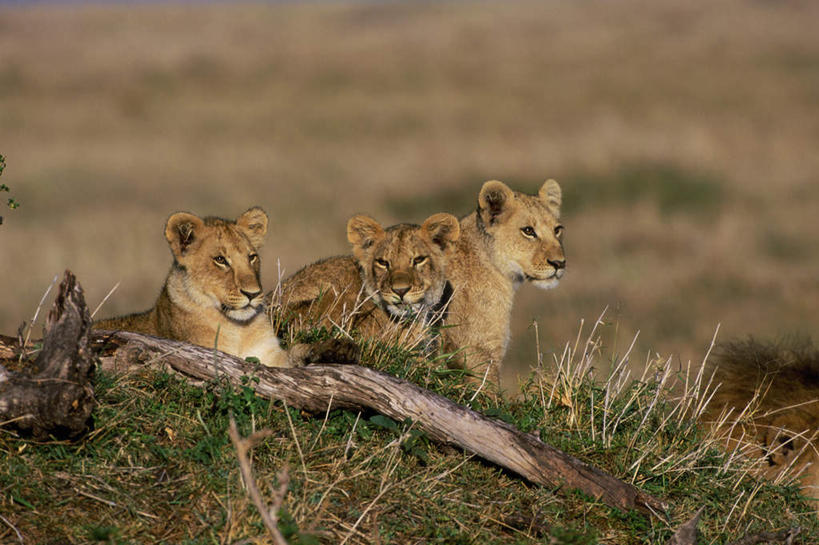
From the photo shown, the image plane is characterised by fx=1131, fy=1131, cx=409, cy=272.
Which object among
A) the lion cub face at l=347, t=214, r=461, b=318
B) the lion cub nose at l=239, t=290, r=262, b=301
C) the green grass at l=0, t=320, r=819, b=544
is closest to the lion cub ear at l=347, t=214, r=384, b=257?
the lion cub face at l=347, t=214, r=461, b=318

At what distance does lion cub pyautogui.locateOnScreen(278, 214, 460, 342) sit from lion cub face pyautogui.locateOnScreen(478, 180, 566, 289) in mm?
787

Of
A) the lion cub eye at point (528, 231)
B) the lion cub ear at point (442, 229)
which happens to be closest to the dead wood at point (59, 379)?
the lion cub ear at point (442, 229)

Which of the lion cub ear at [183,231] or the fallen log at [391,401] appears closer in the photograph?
the fallen log at [391,401]

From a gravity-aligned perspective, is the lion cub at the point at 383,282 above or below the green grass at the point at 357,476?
above

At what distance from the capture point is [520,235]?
30.3ft

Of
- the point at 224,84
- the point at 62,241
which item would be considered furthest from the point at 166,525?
the point at 224,84

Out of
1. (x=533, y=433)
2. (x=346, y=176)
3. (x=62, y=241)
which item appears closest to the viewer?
(x=533, y=433)

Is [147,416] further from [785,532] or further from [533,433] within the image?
[785,532]

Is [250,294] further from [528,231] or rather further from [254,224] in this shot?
[528,231]

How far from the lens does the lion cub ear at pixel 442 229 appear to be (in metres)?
8.36

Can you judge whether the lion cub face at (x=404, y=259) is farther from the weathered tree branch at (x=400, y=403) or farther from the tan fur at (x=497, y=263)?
the weathered tree branch at (x=400, y=403)

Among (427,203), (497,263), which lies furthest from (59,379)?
(427,203)

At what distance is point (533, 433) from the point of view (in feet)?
22.5

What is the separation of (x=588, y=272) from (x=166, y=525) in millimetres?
18166
